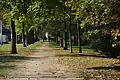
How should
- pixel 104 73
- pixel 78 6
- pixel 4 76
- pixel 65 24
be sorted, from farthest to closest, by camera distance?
pixel 65 24, pixel 104 73, pixel 4 76, pixel 78 6

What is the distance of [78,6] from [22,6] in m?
6.54

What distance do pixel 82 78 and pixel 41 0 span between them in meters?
6.20

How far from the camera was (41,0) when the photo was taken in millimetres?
18953

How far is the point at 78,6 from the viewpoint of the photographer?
13984 millimetres

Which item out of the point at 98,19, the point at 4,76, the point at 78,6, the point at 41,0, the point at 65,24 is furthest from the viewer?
the point at 65,24

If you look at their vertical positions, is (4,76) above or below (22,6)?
below

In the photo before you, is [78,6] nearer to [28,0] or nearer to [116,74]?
[116,74]

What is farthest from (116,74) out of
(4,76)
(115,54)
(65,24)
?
(65,24)

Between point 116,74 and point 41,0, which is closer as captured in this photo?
point 116,74

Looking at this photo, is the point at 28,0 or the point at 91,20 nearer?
the point at 91,20

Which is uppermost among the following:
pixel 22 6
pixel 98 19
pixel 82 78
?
pixel 22 6

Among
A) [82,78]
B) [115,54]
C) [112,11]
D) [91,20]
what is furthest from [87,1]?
[115,54]

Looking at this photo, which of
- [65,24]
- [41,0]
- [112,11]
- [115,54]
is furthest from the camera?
[65,24]

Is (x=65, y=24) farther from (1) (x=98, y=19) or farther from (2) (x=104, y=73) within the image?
(1) (x=98, y=19)
